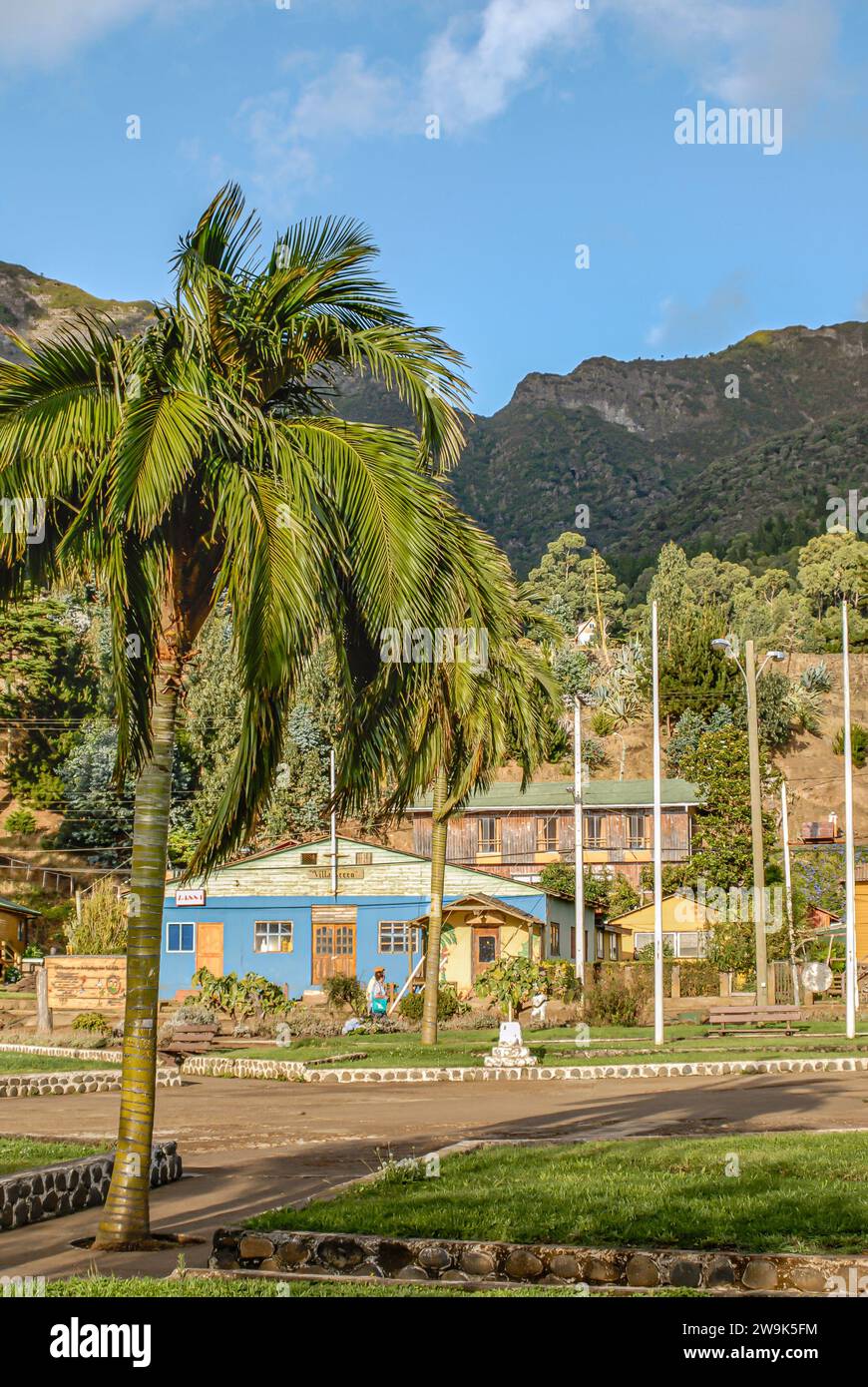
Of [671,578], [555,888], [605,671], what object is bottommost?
[555,888]

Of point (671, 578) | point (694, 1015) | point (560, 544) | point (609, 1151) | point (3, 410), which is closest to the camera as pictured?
point (3, 410)

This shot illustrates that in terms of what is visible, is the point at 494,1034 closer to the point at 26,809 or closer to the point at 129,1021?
the point at 129,1021

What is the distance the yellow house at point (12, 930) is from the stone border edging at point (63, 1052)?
75.1 feet

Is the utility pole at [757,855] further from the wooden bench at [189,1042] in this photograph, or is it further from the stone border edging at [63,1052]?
the stone border edging at [63,1052]

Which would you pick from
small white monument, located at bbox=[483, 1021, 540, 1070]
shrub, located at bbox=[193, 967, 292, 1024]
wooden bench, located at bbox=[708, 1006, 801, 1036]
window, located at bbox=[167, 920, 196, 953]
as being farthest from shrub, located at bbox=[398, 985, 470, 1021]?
window, located at bbox=[167, 920, 196, 953]

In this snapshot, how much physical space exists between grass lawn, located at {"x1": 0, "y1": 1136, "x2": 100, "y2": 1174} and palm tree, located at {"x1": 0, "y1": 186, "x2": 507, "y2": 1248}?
3568mm

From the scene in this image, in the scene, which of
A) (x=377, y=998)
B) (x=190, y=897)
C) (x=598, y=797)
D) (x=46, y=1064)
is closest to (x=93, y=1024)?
(x=46, y=1064)

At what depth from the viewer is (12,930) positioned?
57.1 m

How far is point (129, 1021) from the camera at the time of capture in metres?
10.6

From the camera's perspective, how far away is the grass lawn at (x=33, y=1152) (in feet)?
44.5

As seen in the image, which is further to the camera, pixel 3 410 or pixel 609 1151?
pixel 609 1151

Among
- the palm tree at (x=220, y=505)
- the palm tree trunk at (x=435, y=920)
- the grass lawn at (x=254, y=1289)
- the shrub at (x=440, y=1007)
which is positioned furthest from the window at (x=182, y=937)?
the grass lawn at (x=254, y=1289)
